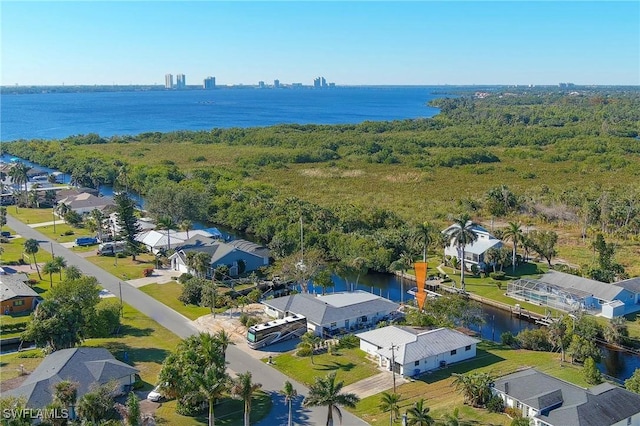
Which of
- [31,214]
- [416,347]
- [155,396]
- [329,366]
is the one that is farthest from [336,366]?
[31,214]

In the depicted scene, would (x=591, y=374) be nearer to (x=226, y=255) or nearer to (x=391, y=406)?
(x=391, y=406)

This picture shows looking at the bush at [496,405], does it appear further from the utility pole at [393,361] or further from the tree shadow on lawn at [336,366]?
the tree shadow on lawn at [336,366]

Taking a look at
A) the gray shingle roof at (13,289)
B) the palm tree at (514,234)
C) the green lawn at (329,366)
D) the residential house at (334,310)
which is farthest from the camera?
the palm tree at (514,234)

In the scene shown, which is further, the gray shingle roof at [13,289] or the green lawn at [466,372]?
the gray shingle roof at [13,289]

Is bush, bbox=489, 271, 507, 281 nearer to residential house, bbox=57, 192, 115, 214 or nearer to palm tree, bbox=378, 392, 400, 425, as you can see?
palm tree, bbox=378, 392, 400, 425

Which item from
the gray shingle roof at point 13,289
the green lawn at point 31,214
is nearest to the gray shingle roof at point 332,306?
the gray shingle roof at point 13,289

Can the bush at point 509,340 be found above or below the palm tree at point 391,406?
below

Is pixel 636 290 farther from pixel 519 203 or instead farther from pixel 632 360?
pixel 519 203
